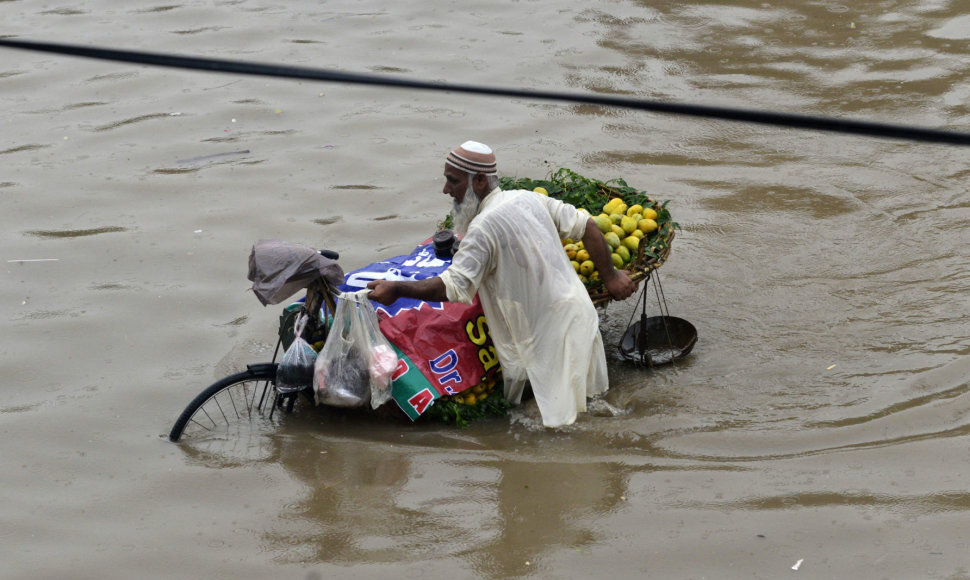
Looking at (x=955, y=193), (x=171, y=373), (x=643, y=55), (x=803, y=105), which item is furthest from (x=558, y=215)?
(x=643, y=55)

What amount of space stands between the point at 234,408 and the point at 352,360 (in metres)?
0.82

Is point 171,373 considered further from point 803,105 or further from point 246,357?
point 803,105

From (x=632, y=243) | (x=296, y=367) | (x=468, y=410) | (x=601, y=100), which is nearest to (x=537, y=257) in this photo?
(x=632, y=243)

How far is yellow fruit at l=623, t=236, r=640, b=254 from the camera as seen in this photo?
5766 mm

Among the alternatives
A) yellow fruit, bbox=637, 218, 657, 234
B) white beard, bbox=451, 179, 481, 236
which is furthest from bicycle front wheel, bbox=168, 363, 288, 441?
yellow fruit, bbox=637, 218, 657, 234

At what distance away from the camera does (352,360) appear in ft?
17.3

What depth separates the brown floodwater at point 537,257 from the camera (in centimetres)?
475

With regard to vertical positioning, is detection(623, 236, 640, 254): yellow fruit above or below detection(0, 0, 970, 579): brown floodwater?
above

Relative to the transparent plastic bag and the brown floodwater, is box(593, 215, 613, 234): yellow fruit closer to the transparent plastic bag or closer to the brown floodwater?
the brown floodwater

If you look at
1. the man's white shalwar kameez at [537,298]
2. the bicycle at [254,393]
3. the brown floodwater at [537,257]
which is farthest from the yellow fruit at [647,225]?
the bicycle at [254,393]

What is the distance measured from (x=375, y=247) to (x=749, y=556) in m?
4.05

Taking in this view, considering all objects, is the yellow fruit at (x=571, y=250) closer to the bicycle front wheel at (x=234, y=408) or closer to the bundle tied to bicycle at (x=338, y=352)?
the bundle tied to bicycle at (x=338, y=352)

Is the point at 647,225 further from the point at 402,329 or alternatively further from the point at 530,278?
the point at 402,329

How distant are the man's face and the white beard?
20 mm
